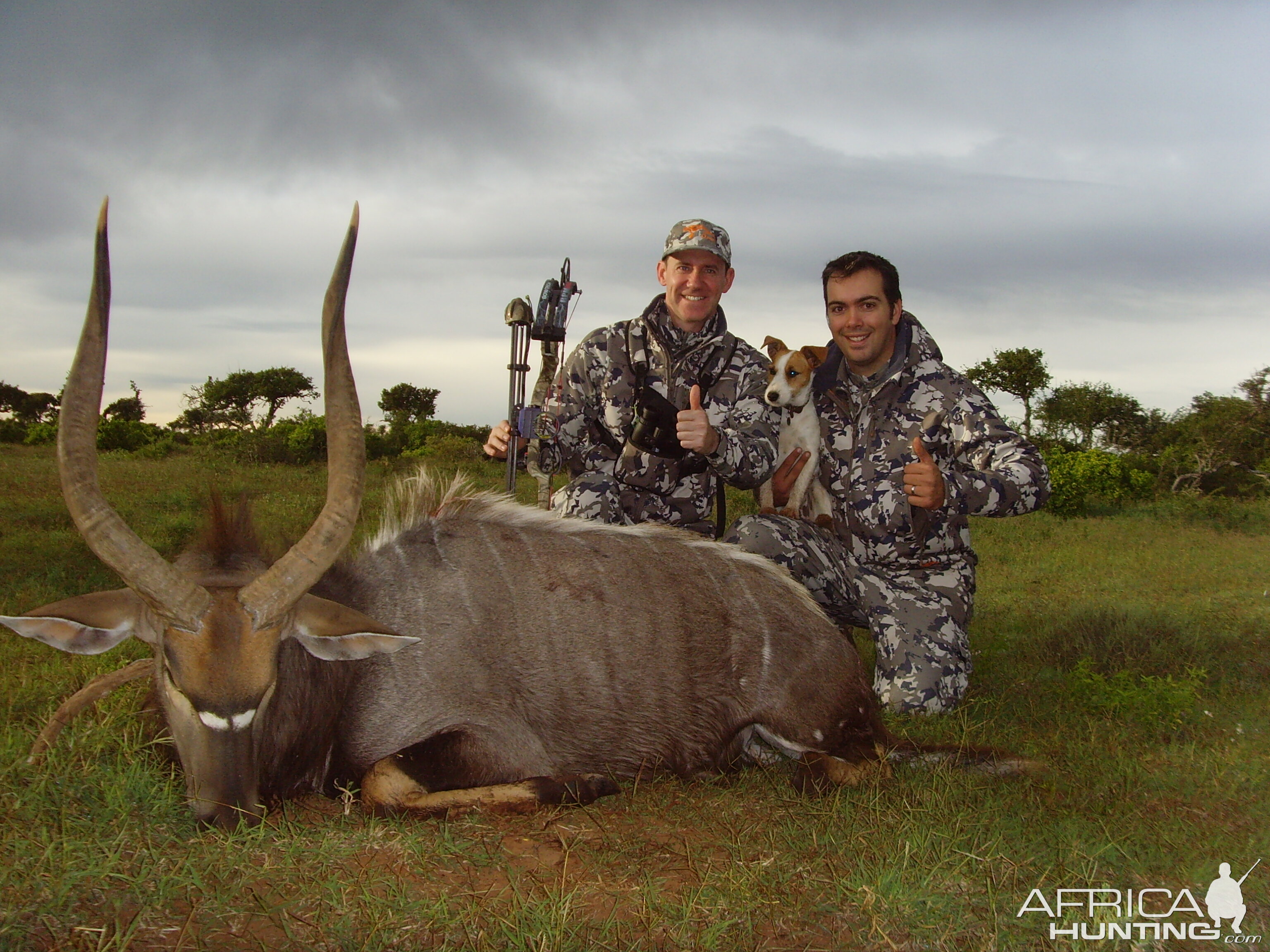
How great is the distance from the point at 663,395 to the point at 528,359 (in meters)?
0.84

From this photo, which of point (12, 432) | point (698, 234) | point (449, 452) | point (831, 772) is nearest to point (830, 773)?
point (831, 772)

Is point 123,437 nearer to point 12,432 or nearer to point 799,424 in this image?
point 12,432

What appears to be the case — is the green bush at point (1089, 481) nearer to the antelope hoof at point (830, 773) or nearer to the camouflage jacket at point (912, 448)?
the camouflage jacket at point (912, 448)

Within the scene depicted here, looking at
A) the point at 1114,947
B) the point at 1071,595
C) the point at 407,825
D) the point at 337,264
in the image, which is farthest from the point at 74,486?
the point at 1071,595

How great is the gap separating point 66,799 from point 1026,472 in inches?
163

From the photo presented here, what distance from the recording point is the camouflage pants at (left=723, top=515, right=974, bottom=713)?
4793 millimetres

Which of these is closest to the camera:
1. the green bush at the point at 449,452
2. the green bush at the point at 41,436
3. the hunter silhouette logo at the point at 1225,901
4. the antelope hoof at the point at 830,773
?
the hunter silhouette logo at the point at 1225,901

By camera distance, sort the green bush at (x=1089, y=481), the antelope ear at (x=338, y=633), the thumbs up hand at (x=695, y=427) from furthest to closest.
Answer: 1. the green bush at (x=1089, y=481)
2. the thumbs up hand at (x=695, y=427)
3. the antelope ear at (x=338, y=633)

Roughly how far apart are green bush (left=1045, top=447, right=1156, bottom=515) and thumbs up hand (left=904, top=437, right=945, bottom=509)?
39.3ft

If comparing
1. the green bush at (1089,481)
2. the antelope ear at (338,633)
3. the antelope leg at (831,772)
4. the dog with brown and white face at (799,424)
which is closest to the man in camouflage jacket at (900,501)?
the dog with brown and white face at (799,424)

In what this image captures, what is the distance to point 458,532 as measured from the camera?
3.71m

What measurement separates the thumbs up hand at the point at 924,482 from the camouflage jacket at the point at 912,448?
37 cm

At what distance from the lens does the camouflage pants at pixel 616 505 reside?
5.28m

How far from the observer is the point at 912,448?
517 cm
